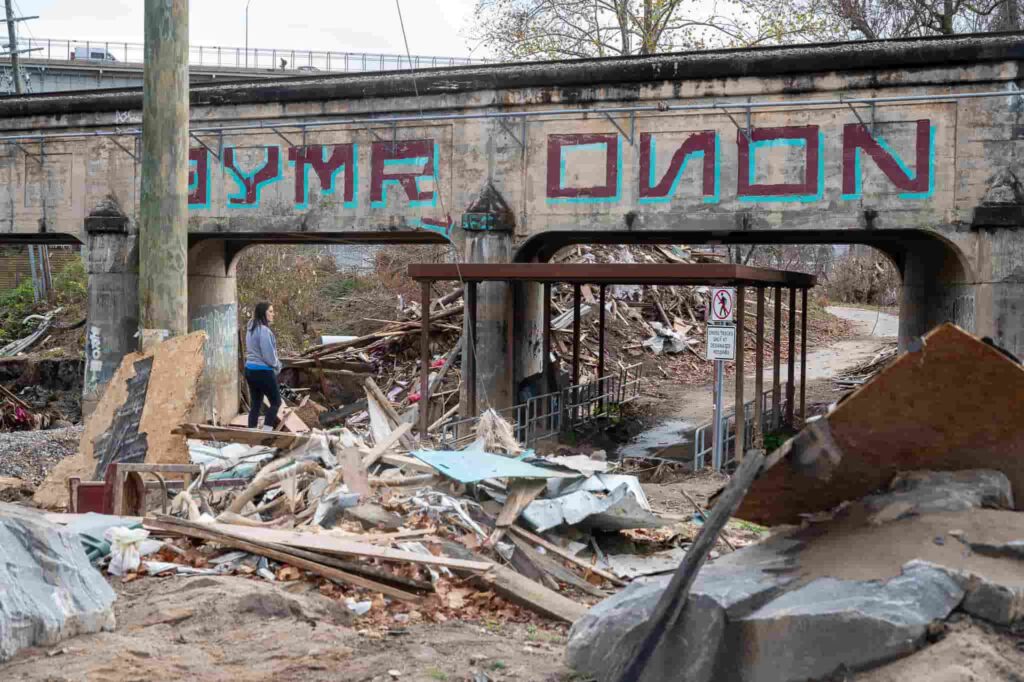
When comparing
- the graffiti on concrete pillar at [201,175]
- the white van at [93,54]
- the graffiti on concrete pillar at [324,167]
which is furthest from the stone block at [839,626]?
the white van at [93,54]

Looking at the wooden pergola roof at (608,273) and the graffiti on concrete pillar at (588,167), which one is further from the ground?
the graffiti on concrete pillar at (588,167)

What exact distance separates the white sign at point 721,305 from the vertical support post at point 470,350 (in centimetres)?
362

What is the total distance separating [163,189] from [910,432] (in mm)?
7954

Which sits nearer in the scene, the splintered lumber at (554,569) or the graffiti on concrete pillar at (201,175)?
the splintered lumber at (554,569)

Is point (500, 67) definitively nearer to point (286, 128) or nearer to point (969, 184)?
point (286, 128)

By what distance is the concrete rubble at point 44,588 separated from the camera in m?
4.75

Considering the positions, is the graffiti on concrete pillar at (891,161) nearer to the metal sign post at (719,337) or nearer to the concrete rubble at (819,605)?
the metal sign post at (719,337)

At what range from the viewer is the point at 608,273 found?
45.7 feet

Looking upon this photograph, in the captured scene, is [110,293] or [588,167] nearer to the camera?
[588,167]

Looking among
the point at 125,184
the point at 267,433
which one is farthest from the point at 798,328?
the point at 267,433

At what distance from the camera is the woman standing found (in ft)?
44.2

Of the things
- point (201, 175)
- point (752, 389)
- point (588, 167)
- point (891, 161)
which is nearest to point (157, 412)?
point (588, 167)

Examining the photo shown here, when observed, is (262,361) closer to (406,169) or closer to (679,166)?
(406,169)

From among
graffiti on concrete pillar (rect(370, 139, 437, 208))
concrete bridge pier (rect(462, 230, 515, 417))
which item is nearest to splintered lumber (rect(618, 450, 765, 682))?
concrete bridge pier (rect(462, 230, 515, 417))
